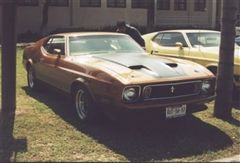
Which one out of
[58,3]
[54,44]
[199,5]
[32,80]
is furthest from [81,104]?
[199,5]

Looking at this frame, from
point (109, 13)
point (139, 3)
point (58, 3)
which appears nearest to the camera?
point (58, 3)

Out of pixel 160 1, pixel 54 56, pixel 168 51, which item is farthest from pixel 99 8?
pixel 54 56

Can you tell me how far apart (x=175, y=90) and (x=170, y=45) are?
4.78 metres

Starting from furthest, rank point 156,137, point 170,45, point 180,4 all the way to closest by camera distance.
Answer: point 180,4
point 170,45
point 156,137

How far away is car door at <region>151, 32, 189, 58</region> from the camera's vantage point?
10.9 metres

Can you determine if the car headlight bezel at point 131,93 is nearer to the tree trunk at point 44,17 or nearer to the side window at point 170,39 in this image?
the side window at point 170,39

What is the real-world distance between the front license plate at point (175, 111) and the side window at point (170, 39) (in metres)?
4.30

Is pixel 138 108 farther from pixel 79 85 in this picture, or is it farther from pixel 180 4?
pixel 180 4

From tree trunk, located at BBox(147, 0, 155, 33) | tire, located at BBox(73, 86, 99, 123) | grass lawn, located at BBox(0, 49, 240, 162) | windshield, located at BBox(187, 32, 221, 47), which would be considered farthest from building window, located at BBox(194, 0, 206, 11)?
tire, located at BBox(73, 86, 99, 123)

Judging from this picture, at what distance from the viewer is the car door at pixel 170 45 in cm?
1086

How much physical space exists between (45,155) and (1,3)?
3.10 m

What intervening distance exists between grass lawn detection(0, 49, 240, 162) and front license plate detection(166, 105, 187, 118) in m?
0.33

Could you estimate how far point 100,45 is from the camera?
330 inches

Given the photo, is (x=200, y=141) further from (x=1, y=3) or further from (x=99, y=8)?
(x=99, y=8)
